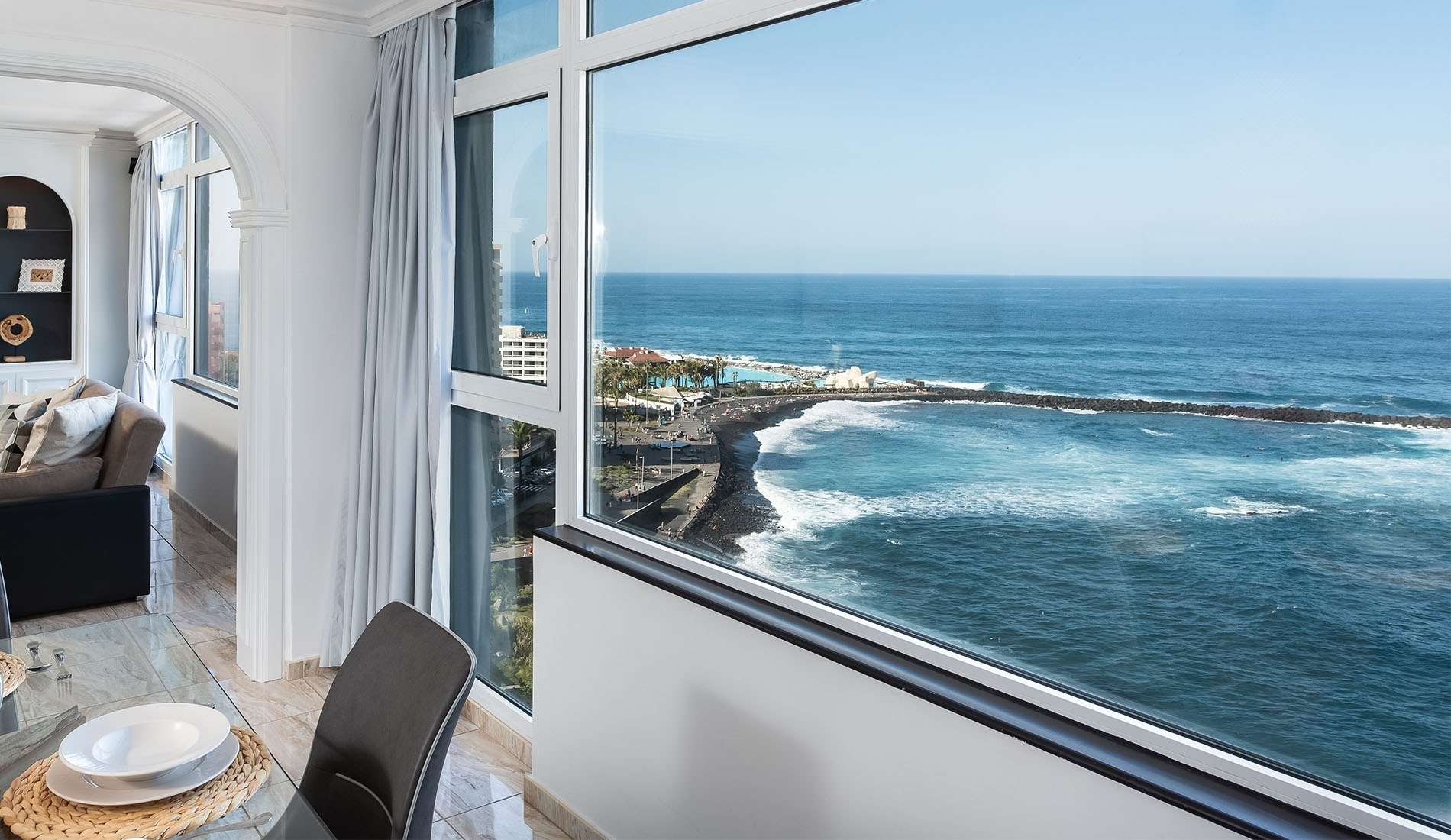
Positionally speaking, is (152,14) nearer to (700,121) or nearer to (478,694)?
(700,121)

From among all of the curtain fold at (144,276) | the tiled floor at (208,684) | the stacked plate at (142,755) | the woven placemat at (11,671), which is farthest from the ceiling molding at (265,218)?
the curtain fold at (144,276)

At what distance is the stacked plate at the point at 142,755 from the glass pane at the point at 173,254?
19.5 feet

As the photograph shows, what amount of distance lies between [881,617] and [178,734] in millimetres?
1255

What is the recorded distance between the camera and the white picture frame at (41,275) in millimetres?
7738

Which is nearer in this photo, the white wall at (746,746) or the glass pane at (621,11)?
the white wall at (746,746)

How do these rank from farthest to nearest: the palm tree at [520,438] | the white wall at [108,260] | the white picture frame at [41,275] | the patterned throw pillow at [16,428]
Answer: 1. the white wall at [108,260]
2. the white picture frame at [41,275]
3. the patterned throw pillow at [16,428]
4. the palm tree at [520,438]

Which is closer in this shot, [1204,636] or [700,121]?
[1204,636]

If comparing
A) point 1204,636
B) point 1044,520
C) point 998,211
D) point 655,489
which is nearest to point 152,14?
point 655,489

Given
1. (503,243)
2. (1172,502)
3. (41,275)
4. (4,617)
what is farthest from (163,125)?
(1172,502)

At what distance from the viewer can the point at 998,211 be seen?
179cm

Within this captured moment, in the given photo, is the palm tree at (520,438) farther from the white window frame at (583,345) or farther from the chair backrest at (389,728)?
the chair backrest at (389,728)

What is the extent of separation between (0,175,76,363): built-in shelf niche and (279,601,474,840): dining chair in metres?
7.43

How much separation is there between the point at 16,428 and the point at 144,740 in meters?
4.37

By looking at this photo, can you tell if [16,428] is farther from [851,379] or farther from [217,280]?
[851,379]
